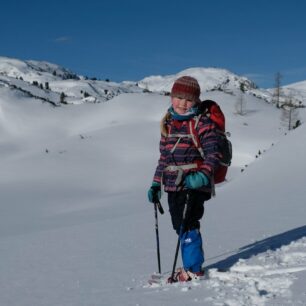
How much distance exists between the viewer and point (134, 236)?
720cm

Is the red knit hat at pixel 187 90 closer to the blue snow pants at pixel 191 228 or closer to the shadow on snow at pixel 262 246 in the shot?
the blue snow pants at pixel 191 228

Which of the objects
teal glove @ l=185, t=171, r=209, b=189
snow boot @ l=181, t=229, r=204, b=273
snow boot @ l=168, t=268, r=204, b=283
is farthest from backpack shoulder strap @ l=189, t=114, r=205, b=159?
snow boot @ l=168, t=268, r=204, b=283

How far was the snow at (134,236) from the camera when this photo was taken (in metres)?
3.79

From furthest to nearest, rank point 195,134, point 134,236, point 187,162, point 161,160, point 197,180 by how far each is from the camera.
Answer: point 134,236 → point 161,160 → point 187,162 → point 195,134 → point 197,180

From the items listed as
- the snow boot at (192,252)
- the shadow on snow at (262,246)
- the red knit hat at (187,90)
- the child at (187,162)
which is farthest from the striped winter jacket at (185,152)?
the shadow on snow at (262,246)

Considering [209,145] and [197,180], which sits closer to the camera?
[197,180]

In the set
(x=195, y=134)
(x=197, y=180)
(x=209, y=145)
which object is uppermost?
(x=195, y=134)

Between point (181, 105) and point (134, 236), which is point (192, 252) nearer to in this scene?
point (181, 105)

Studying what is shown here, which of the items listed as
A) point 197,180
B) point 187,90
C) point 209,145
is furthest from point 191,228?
point 187,90

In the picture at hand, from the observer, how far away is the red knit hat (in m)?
4.29

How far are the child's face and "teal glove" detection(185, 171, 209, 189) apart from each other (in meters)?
0.64

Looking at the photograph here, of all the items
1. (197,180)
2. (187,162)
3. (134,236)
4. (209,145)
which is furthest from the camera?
(134,236)

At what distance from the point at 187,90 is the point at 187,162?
26.4 inches

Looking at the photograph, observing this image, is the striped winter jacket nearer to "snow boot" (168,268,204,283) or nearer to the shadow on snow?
"snow boot" (168,268,204,283)
